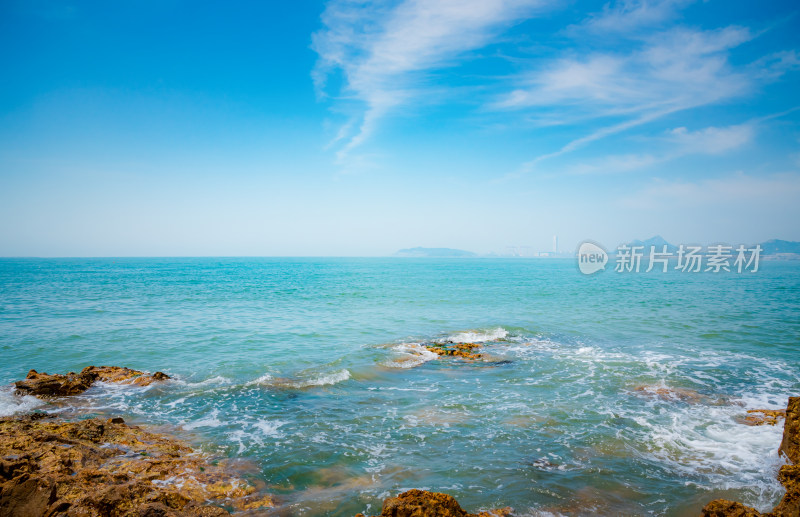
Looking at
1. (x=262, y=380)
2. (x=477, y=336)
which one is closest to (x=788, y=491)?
(x=262, y=380)

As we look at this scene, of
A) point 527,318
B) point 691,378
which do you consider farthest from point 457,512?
point 527,318

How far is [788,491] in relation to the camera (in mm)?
6457

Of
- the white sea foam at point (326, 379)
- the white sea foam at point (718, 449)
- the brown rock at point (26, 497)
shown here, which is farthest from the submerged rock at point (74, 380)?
the white sea foam at point (718, 449)

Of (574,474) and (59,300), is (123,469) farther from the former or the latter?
(59,300)

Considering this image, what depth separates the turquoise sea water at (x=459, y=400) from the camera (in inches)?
331

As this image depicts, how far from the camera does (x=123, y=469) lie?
8.34 metres

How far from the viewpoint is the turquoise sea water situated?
8.40m

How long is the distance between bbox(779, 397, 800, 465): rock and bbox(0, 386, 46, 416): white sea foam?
65.9 ft

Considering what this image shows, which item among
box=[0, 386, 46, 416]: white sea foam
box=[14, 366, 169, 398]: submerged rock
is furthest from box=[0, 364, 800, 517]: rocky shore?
box=[14, 366, 169, 398]: submerged rock

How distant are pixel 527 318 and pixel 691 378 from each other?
1463 cm

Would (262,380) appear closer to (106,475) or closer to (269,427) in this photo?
(269,427)

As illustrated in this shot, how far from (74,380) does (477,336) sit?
19.1 metres

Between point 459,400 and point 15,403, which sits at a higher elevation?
point 15,403

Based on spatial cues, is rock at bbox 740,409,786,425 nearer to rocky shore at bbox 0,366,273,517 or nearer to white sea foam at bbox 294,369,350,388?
white sea foam at bbox 294,369,350,388
